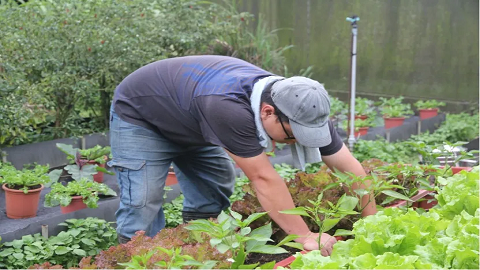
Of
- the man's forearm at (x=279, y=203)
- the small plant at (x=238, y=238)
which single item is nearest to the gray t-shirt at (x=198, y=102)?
the man's forearm at (x=279, y=203)

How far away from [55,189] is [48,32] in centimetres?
213

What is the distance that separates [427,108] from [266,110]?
20.0ft

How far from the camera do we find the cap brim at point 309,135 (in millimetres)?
2545

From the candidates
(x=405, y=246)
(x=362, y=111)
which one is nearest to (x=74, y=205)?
(x=405, y=246)

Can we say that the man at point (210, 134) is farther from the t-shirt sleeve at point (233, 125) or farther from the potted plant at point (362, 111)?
the potted plant at point (362, 111)

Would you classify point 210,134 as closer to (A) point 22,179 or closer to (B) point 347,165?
(B) point 347,165

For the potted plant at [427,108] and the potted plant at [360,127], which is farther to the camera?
the potted plant at [427,108]

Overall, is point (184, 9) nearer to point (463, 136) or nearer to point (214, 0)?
point (214, 0)

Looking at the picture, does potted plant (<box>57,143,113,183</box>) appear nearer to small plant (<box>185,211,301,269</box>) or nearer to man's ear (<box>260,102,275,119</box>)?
man's ear (<box>260,102,275,119</box>)

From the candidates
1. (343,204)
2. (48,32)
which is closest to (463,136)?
(48,32)

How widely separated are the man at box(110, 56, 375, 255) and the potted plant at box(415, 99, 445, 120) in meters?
5.19

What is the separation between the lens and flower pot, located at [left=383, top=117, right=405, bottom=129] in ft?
24.6

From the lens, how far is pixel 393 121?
24.7 feet

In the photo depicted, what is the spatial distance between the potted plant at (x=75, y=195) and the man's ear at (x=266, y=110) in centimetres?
185
